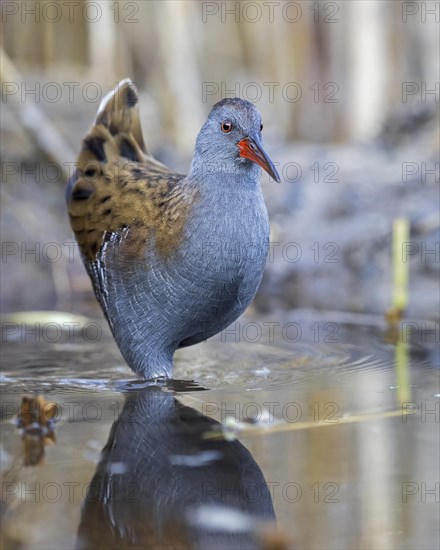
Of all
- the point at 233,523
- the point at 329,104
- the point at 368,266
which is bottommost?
the point at 233,523

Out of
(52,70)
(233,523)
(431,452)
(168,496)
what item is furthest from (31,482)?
(52,70)

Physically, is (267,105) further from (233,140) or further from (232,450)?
(232,450)

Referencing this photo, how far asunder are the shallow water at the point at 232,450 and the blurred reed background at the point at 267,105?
2123 millimetres

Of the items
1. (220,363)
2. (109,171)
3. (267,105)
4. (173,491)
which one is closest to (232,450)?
(173,491)

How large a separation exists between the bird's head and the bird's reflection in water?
1165mm

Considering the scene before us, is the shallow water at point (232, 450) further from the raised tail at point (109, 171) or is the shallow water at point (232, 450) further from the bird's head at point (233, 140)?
the bird's head at point (233, 140)

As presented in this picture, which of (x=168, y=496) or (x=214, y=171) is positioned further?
(x=214, y=171)

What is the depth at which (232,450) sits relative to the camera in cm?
383

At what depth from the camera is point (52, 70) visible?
9.94 metres

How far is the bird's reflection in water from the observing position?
301 centimetres

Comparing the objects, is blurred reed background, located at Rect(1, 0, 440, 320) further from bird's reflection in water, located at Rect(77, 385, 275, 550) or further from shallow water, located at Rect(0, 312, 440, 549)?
bird's reflection in water, located at Rect(77, 385, 275, 550)

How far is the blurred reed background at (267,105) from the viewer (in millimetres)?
8219

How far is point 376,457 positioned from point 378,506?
49cm

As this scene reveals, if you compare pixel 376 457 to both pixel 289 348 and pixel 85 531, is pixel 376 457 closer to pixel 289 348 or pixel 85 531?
pixel 85 531
